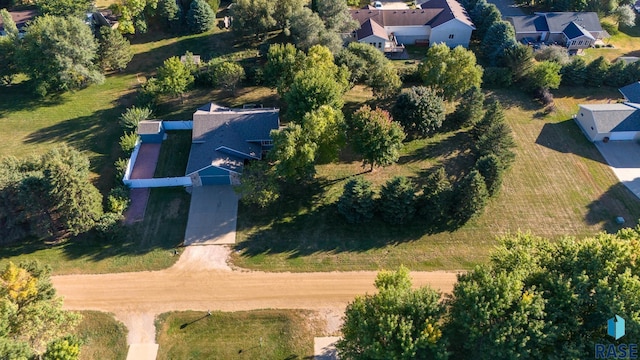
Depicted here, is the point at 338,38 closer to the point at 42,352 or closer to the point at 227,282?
the point at 227,282

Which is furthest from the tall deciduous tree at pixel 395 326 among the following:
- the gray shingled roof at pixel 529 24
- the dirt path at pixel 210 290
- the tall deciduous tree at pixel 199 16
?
the gray shingled roof at pixel 529 24

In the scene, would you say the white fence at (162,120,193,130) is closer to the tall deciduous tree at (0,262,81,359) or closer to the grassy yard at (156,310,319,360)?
the tall deciduous tree at (0,262,81,359)

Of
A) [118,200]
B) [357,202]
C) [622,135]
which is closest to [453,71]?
[622,135]

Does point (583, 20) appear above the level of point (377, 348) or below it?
above

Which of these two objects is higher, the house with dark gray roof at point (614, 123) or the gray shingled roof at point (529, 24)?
the gray shingled roof at point (529, 24)

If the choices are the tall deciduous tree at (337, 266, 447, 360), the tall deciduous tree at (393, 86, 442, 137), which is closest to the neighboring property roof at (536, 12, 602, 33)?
the tall deciduous tree at (393, 86, 442, 137)

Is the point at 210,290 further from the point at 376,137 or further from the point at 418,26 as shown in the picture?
the point at 418,26

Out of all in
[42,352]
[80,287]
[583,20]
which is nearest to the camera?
[42,352]

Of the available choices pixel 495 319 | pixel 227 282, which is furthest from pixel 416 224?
pixel 227 282

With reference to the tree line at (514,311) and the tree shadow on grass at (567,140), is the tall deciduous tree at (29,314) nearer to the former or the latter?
the tree line at (514,311)
